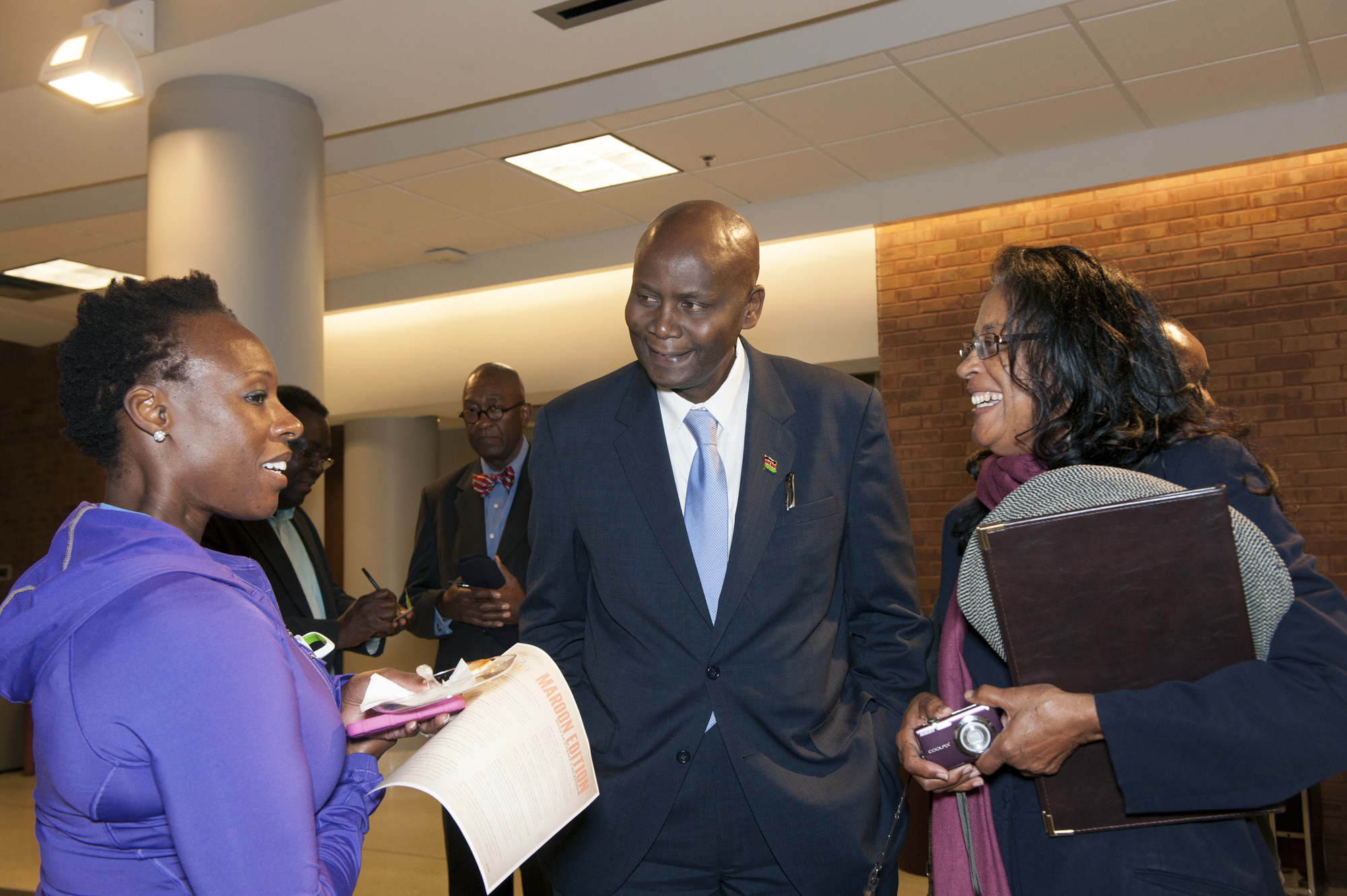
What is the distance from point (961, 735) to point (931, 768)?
0.26 feet

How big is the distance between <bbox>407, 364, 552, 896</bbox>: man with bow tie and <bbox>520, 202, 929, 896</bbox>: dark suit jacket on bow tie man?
64.1 inches

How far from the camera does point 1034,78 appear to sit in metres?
5.12

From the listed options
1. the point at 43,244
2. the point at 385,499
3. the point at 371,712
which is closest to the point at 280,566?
the point at 371,712

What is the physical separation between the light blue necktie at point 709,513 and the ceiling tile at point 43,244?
6907 millimetres

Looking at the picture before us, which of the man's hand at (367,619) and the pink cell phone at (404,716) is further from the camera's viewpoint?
the man's hand at (367,619)

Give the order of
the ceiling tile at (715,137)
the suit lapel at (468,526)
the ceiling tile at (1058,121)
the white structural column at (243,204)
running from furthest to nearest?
the ceiling tile at (715,137) → the ceiling tile at (1058,121) → the white structural column at (243,204) → the suit lapel at (468,526)

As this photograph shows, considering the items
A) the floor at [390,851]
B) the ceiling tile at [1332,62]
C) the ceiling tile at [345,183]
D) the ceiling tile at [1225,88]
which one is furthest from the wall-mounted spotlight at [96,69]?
the ceiling tile at [1332,62]

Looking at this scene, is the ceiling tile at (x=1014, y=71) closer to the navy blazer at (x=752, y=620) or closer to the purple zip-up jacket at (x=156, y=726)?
the navy blazer at (x=752, y=620)

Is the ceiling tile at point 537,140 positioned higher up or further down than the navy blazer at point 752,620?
higher up

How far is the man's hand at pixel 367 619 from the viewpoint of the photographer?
3.43 meters

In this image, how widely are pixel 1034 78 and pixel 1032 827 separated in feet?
15.0

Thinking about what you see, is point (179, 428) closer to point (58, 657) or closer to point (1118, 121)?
point (58, 657)

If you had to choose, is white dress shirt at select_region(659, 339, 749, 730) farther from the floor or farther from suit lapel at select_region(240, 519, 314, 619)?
the floor

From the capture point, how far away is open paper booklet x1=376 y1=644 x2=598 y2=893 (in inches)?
46.4
